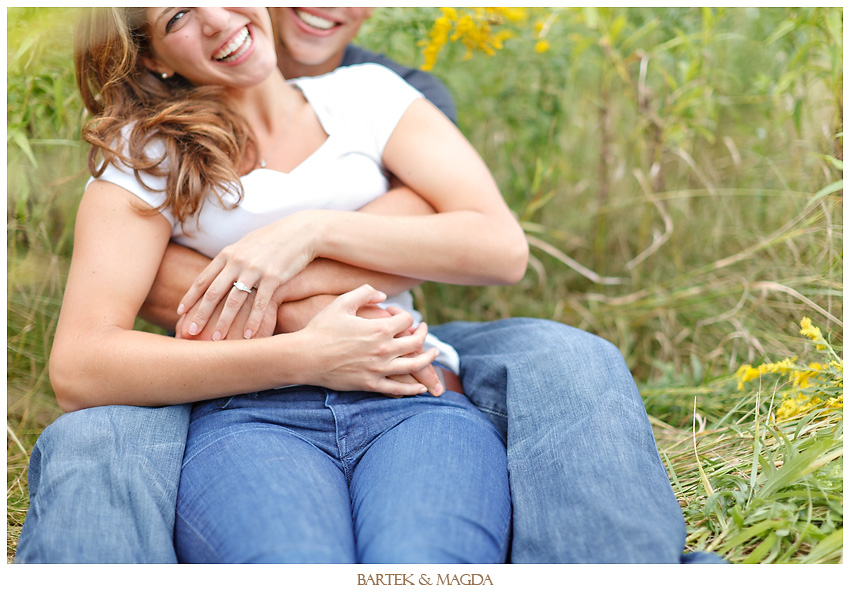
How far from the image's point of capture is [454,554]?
0.89m

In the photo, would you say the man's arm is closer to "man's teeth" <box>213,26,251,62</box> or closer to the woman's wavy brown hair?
the woman's wavy brown hair

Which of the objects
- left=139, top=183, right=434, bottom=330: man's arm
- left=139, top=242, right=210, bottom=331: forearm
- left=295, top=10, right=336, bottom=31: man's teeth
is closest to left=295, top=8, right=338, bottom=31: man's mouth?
left=295, top=10, right=336, bottom=31: man's teeth

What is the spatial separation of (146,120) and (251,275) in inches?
15.4

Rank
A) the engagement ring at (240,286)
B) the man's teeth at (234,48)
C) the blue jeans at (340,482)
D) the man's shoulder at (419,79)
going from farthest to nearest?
the man's shoulder at (419,79), the man's teeth at (234,48), the engagement ring at (240,286), the blue jeans at (340,482)

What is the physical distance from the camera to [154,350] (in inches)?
42.4

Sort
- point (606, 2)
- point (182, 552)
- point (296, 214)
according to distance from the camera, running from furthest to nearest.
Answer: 1. point (606, 2)
2. point (296, 214)
3. point (182, 552)

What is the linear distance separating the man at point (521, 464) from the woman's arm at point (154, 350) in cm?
6

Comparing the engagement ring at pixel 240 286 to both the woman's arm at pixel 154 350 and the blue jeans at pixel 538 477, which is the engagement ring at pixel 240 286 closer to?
the woman's arm at pixel 154 350

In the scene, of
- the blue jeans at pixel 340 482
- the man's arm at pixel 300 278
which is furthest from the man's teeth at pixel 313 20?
the blue jeans at pixel 340 482

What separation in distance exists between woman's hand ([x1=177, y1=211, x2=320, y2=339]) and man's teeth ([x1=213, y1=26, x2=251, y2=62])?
15.1 inches

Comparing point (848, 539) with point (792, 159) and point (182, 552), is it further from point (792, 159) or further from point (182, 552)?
point (792, 159)

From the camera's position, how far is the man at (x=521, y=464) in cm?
92
